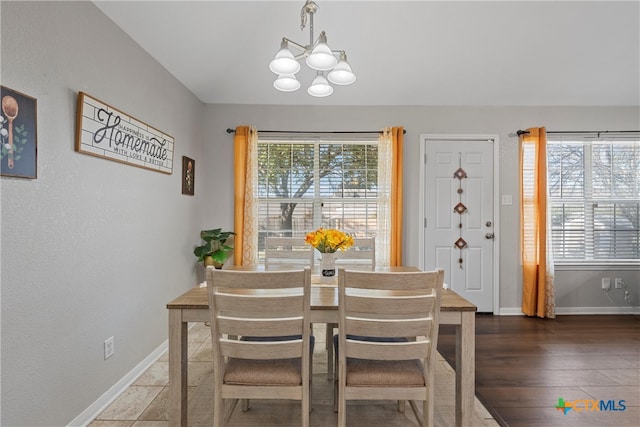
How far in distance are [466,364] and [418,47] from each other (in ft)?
8.76

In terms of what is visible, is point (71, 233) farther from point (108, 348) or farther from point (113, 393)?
point (113, 393)

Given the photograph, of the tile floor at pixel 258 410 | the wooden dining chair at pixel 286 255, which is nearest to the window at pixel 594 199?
the tile floor at pixel 258 410

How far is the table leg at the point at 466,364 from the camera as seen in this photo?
1580 millimetres

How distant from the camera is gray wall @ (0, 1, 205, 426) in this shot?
4.70 feet

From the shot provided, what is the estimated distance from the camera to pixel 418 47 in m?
2.94

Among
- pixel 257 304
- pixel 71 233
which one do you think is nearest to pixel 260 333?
pixel 257 304

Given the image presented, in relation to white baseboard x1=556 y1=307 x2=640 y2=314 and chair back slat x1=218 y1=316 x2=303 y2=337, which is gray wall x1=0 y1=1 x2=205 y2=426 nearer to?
chair back slat x1=218 y1=316 x2=303 y2=337

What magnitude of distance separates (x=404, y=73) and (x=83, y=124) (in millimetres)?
2798

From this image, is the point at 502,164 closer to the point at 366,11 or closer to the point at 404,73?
the point at 404,73

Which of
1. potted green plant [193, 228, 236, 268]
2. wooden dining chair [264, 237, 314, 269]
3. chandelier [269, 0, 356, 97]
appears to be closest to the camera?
chandelier [269, 0, 356, 97]

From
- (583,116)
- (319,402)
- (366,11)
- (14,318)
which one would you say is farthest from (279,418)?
(583,116)

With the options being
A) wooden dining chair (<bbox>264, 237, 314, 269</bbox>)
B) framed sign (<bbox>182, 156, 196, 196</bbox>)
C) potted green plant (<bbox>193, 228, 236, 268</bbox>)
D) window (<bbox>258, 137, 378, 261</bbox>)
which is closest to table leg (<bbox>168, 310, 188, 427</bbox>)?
wooden dining chair (<bbox>264, 237, 314, 269</bbox>)

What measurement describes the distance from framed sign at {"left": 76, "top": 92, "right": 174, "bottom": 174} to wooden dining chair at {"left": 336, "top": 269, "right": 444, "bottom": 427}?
66.9 inches

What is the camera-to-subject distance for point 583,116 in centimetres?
376
